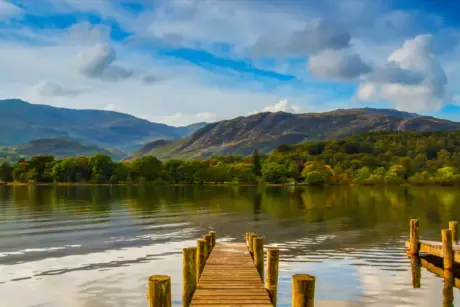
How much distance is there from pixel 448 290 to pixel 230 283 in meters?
11.8

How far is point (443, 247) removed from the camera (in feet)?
83.7

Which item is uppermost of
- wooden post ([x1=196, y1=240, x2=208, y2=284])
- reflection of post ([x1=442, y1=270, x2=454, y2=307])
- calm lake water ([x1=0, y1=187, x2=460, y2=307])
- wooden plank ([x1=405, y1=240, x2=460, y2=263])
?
wooden post ([x1=196, y1=240, x2=208, y2=284])

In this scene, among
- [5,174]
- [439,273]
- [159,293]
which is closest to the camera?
[159,293]

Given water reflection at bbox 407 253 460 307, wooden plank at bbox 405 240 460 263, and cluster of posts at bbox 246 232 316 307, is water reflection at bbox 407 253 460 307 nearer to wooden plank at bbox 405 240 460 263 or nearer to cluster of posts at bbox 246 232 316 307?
wooden plank at bbox 405 240 460 263

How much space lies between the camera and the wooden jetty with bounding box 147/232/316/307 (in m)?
11.3

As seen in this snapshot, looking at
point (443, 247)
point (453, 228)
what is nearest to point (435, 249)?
point (443, 247)

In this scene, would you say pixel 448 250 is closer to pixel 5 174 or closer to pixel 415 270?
pixel 415 270

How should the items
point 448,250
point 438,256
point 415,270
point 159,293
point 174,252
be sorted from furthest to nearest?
point 174,252 < point 438,256 < point 415,270 < point 448,250 < point 159,293

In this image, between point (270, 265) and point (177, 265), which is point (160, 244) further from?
point (270, 265)

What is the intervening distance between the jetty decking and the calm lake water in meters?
2.05

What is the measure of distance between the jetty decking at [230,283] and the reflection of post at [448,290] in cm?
901

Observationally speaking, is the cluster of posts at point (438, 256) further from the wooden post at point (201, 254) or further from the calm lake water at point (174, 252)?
the wooden post at point (201, 254)

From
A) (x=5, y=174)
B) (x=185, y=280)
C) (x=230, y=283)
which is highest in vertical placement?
(x=5, y=174)

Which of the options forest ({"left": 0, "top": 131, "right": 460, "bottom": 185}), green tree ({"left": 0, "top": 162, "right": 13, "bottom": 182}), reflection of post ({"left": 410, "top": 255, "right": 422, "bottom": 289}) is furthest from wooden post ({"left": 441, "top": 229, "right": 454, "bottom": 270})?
green tree ({"left": 0, "top": 162, "right": 13, "bottom": 182})
